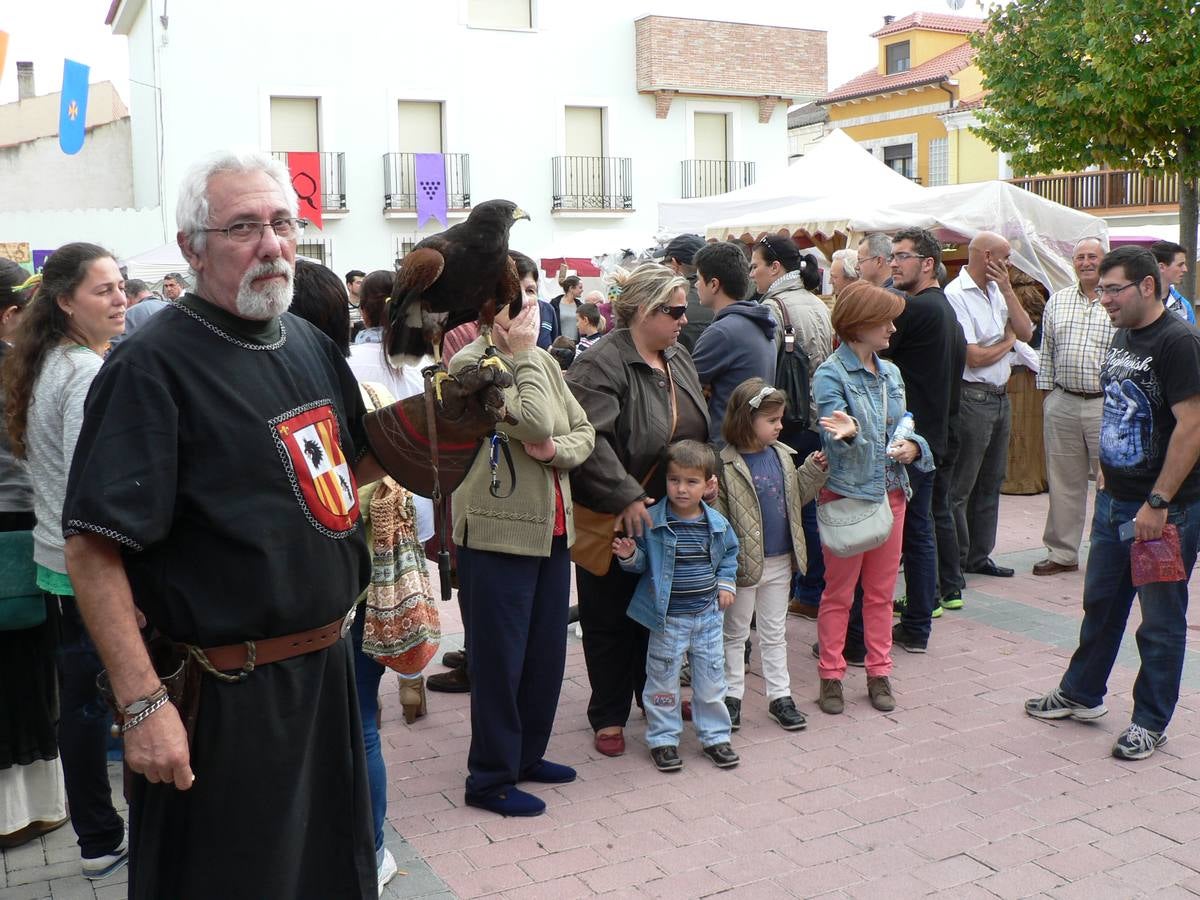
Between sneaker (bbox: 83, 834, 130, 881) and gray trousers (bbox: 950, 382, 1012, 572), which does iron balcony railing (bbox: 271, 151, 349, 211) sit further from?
sneaker (bbox: 83, 834, 130, 881)

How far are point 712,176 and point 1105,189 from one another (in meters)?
9.70

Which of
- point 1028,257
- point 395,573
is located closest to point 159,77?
point 1028,257

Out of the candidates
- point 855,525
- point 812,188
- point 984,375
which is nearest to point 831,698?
point 855,525

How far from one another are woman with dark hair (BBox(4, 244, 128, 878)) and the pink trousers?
9.95ft

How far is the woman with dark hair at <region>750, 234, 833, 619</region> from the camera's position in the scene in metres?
6.18

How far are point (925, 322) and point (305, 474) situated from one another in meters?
4.58

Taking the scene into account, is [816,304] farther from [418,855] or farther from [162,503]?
[162,503]

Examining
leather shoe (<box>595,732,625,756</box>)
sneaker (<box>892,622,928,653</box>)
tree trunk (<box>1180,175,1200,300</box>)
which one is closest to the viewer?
leather shoe (<box>595,732,625,756</box>)

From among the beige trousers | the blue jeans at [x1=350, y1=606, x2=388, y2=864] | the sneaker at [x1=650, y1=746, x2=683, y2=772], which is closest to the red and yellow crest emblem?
the blue jeans at [x1=350, y1=606, x2=388, y2=864]

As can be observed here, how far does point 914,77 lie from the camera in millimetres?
36594

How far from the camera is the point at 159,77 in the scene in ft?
79.6

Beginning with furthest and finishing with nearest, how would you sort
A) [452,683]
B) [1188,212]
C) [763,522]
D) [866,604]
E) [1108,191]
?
[1108,191] → [1188,212] → [452,683] → [866,604] → [763,522]

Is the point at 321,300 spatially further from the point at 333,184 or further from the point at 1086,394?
the point at 333,184

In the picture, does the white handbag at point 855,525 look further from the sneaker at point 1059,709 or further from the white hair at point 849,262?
the white hair at point 849,262
